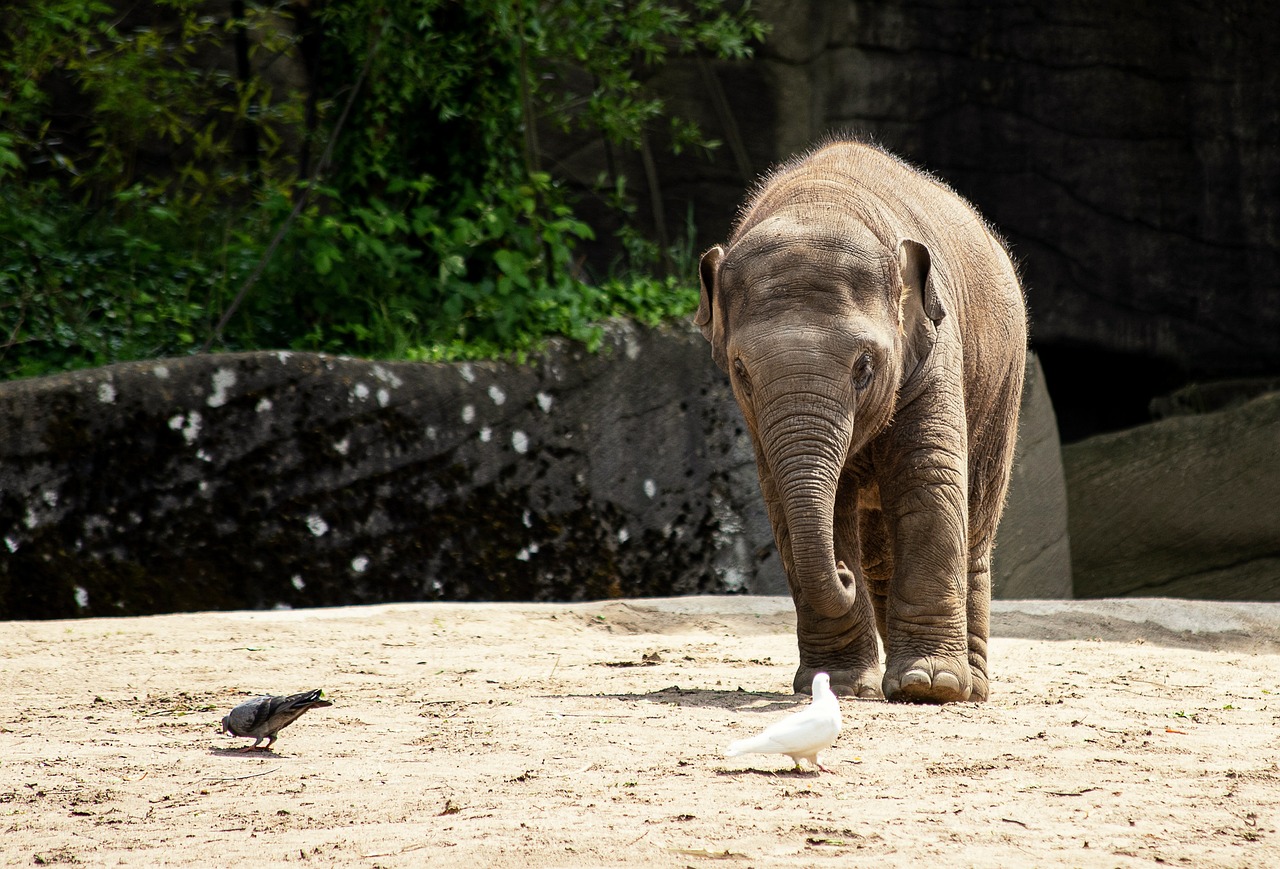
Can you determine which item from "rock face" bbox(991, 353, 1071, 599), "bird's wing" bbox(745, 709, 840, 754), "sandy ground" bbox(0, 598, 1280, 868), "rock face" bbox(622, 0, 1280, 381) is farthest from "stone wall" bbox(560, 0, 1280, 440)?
"bird's wing" bbox(745, 709, 840, 754)

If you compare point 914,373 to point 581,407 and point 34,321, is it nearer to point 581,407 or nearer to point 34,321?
point 581,407

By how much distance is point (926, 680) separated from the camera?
5.48 m

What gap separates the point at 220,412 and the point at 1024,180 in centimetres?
714

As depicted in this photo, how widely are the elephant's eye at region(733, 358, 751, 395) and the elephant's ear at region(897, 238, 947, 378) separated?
0.58 metres

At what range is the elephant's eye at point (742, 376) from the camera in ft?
18.1

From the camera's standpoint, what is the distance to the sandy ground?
344cm

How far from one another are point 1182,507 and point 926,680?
773 centimetres

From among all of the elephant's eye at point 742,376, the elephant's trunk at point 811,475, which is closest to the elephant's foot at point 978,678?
the elephant's trunk at point 811,475

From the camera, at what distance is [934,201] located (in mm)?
6621

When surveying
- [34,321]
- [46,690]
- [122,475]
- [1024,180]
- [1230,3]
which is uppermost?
[1230,3]

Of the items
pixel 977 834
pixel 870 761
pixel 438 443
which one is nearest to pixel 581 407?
pixel 438 443

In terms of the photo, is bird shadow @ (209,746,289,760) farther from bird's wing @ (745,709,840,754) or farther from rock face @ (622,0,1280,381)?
rock face @ (622,0,1280,381)

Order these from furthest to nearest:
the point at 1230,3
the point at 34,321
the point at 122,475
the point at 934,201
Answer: the point at 1230,3 < the point at 34,321 < the point at 122,475 < the point at 934,201

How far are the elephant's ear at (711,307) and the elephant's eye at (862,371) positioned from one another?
563 millimetres
